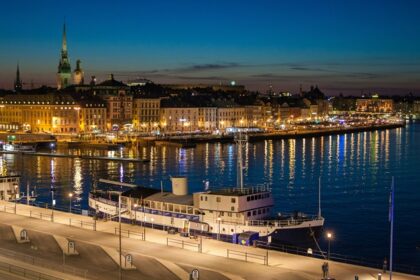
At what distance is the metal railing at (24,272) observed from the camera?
56.4 feet

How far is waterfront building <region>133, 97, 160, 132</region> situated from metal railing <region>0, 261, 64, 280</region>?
3415 inches

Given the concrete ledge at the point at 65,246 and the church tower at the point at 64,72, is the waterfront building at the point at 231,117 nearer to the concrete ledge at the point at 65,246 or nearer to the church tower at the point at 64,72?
the church tower at the point at 64,72

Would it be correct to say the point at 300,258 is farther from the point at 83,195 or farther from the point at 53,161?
the point at 53,161

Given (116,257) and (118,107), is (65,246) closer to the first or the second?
(116,257)

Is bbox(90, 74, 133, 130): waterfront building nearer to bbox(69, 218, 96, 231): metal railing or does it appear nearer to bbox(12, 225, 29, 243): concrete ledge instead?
bbox(69, 218, 96, 231): metal railing

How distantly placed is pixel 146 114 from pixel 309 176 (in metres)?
58.5

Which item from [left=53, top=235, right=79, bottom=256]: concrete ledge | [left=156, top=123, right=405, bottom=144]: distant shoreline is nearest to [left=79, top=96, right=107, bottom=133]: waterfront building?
[left=156, top=123, right=405, bottom=144]: distant shoreline

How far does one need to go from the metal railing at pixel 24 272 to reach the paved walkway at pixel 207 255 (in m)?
3.29

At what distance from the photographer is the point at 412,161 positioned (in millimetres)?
66375

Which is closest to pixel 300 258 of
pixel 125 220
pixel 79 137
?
pixel 125 220

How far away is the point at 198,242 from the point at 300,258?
382 centimetres

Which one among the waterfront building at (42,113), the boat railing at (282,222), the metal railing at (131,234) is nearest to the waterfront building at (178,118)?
the waterfront building at (42,113)

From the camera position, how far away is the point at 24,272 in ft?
57.5

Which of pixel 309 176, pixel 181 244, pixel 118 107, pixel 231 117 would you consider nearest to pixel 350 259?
pixel 181 244
